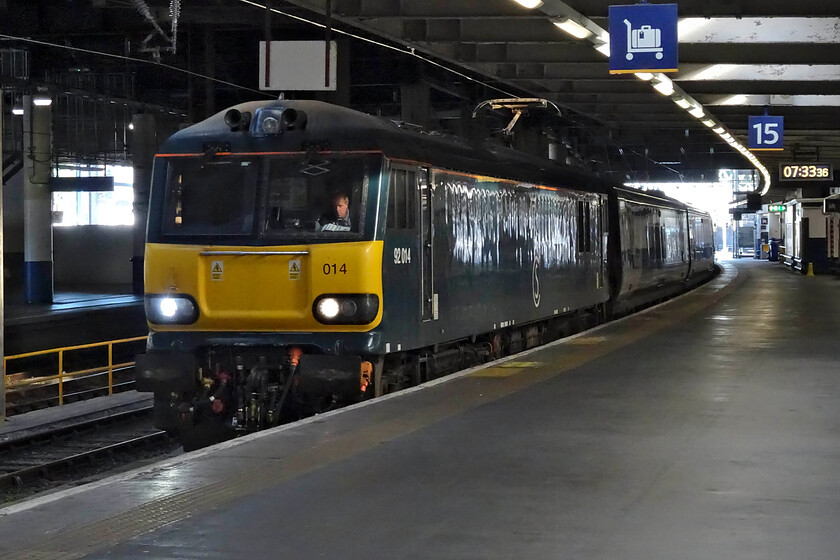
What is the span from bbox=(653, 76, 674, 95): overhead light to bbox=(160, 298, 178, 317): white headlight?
12.6 meters

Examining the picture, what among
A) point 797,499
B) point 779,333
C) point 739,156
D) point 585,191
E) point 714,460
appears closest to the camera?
point 797,499

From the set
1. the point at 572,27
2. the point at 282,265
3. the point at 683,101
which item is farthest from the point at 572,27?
the point at 683,101

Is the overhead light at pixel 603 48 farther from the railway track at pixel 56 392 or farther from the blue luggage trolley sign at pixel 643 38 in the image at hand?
the railway track at pixel 56 392

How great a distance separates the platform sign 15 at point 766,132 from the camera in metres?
28.1

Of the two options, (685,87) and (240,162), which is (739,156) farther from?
(240,162)

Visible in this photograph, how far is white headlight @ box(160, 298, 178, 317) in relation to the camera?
1172 centimetres

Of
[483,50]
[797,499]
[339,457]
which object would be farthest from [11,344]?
[797,499]

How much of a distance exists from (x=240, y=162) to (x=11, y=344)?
17386 mm

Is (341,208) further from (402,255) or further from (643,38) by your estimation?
(643,38)

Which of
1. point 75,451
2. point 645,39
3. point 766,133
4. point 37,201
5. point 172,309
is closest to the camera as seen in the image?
point 172,309

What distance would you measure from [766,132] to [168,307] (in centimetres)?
2004

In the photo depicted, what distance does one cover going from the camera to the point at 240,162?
1178cm

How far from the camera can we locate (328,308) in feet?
37.2

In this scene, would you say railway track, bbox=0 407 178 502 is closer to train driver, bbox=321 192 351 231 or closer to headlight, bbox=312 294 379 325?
headlight, bbox=312 294 379 325
